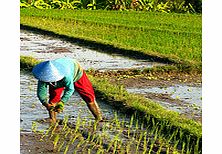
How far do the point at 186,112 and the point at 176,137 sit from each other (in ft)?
3.35

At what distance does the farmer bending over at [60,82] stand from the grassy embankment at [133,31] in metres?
3.20

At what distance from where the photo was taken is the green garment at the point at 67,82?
15.7 feet

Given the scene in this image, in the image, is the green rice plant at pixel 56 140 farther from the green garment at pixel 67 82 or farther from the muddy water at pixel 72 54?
the muddy water at pixel 72 54

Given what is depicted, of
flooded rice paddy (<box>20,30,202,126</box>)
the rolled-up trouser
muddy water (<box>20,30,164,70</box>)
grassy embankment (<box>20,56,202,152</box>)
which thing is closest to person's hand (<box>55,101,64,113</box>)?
the rolled-up trouser

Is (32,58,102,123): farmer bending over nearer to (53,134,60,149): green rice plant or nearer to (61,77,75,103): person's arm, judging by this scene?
(61,77,75,103): person's arm

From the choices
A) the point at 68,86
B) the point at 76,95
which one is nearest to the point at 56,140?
the point at 68,86

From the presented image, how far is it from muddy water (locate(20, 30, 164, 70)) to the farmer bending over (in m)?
3.19

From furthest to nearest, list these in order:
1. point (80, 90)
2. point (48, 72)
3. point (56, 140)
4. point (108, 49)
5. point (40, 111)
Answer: point (108, 49) < point (40, 111) < point (80, 90) < point (56, 140) < point (48, 72)

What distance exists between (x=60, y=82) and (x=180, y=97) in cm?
193

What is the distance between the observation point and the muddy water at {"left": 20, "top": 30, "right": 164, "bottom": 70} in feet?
28.9

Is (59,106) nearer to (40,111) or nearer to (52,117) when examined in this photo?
(52,117)

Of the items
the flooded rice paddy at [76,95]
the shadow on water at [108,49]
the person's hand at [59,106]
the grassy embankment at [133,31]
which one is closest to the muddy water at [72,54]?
the flooded rice paddy at [76,95]

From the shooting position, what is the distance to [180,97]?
6.54 meters

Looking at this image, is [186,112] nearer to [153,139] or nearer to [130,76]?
[153,139]
